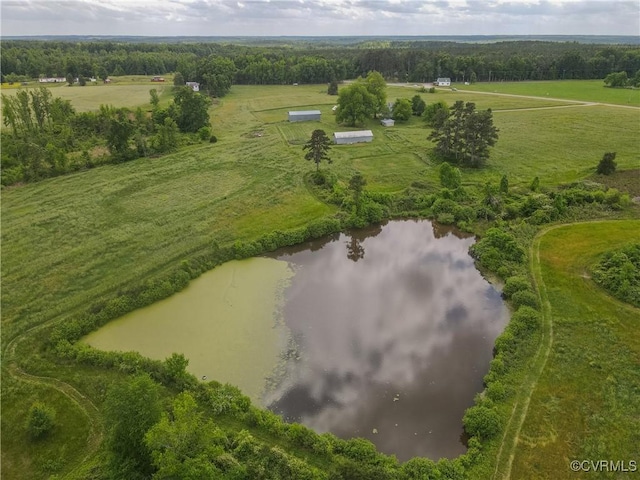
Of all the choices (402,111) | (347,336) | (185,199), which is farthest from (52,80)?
(347,336)

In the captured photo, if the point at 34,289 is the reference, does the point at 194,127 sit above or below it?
above

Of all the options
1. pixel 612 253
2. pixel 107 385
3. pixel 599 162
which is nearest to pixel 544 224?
pixel 612 253

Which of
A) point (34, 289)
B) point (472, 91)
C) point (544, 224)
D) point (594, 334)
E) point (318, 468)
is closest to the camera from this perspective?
point (318, 468)

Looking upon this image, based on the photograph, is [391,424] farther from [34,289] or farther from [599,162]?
[599,162]

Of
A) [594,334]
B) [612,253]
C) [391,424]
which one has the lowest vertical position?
[391,424]

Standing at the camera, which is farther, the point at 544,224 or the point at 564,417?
the point at 544,224

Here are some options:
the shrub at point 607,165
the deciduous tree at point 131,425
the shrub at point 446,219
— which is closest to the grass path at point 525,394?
the shrub at point 446,219

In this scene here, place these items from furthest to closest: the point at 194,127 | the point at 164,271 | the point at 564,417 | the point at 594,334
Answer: the point at 194,127, the point at 164,271, the point at 594,334, the point at 564,417
